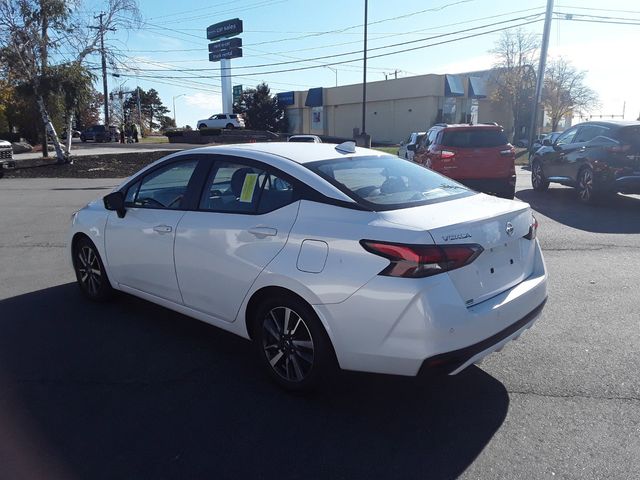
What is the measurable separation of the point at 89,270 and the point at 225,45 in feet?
204

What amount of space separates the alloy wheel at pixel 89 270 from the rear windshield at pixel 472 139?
26.5 feet

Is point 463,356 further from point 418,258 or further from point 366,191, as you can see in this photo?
point 366,191

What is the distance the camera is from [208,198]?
13.6 ft

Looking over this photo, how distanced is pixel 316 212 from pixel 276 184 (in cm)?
48

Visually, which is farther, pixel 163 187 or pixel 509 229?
pixel 163 187

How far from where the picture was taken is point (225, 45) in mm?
62594

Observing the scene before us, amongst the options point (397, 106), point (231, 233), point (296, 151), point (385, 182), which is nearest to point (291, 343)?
point (231, 233)

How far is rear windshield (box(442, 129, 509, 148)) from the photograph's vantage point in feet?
37.3

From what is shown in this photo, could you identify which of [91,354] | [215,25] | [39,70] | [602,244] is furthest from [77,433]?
[215,25]

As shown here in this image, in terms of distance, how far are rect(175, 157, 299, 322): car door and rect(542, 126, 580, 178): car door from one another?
10.1m

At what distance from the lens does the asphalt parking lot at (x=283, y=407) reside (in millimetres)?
2846

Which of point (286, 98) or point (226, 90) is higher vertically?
point (226, 90)

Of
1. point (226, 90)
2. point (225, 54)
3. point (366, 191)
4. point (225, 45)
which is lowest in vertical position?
point (366, 191)

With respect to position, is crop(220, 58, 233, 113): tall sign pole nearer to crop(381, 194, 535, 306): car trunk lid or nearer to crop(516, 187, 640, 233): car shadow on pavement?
crop(516, 187, 640, 233): car shadow on pavement
